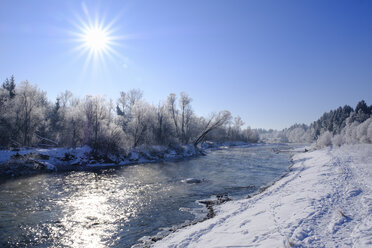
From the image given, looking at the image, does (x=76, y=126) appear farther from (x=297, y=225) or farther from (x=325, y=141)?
(x=325, y=141)

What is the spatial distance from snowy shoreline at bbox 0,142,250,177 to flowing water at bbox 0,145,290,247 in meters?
3.65

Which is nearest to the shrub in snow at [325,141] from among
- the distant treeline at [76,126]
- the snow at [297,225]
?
the distant treeline at [76,126]

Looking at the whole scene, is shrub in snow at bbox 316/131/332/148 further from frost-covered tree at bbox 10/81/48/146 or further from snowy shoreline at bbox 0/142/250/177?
frost-covered tree at bbox 10/81/48/146

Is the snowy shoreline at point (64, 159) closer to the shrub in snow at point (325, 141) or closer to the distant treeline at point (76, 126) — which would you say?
the distant treeline at point (76, 126)

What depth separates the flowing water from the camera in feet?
31.6

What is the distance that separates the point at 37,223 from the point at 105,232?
4.11 metres

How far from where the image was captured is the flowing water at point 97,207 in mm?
9647

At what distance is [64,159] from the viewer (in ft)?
98.8

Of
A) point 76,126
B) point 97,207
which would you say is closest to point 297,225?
point 97,207

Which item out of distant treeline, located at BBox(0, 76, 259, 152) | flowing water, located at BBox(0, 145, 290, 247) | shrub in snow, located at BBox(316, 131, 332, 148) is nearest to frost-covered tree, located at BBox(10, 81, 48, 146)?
distant treeline, located at BBox(0, 76, 259, 152)

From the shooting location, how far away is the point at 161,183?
20609 millimetres

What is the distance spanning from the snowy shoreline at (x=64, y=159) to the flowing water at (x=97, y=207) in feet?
12.0

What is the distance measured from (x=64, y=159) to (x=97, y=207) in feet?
67.5

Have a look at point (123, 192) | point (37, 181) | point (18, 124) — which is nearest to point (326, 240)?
point (123, 192)
